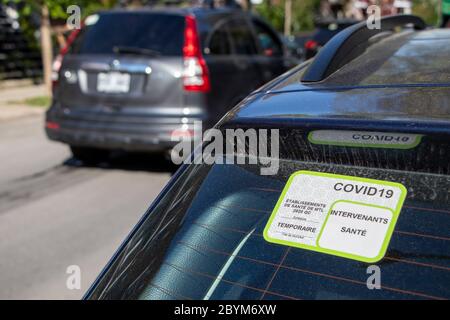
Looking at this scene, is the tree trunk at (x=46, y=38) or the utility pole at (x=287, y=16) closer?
the tree trunk at (x=46, y=38)

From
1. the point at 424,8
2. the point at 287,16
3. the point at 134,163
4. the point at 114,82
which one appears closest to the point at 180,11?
the point at 114,82

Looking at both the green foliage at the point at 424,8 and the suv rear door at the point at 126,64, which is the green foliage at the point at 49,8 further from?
the green foliage at the point at 424,8

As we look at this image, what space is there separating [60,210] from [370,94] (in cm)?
468

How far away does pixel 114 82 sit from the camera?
695 centimetres

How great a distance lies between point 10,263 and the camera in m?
4.79

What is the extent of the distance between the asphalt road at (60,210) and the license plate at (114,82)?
972 mm

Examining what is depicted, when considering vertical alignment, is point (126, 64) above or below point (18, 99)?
above

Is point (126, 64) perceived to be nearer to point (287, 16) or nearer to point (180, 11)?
point (180, 11)

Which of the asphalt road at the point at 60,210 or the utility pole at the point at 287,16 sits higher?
the asphalt road at the point at 60,210

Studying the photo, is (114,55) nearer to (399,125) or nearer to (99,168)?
(99,168)

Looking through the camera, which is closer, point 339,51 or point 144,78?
point 339,51

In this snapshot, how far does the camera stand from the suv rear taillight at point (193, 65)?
6.75 meters

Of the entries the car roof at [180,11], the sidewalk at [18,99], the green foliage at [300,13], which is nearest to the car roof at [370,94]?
the car roof at [180,11]
